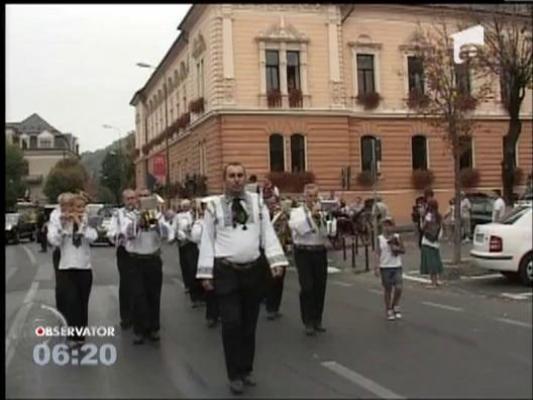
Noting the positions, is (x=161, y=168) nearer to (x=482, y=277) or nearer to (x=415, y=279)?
(x=415, y=279)

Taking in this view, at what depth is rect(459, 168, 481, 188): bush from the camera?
34594mm

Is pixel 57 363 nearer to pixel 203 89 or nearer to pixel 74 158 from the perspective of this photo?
pixel 203 89

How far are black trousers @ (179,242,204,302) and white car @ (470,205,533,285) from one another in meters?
4.70

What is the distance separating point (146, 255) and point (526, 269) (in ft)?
22.0

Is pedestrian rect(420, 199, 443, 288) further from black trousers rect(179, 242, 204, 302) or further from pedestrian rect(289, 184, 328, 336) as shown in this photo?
pedestrian rect(289, 184, 328, 336)

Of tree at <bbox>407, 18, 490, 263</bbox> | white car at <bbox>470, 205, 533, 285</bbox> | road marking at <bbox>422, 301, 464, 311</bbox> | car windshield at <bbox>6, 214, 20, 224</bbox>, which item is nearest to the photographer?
road marking at <bbox>422, 301, 464, 311</bbox>

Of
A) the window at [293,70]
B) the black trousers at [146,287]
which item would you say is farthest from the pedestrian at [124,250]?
the window at [293,70]

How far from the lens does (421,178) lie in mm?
35250

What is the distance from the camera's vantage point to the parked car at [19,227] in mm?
37156

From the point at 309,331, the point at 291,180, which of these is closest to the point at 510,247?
the point at 309,331

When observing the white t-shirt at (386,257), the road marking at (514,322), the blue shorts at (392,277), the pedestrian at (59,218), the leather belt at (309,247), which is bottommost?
the road marking at (514,322)

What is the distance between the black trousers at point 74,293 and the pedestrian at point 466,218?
49.8 ft

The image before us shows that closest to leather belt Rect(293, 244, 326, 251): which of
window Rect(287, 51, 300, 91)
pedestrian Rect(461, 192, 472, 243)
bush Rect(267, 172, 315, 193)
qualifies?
pedestrian Rect(461, 192, 472, 243)

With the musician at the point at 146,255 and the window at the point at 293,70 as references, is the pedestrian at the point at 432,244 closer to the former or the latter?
the musician at the point at 146,255
